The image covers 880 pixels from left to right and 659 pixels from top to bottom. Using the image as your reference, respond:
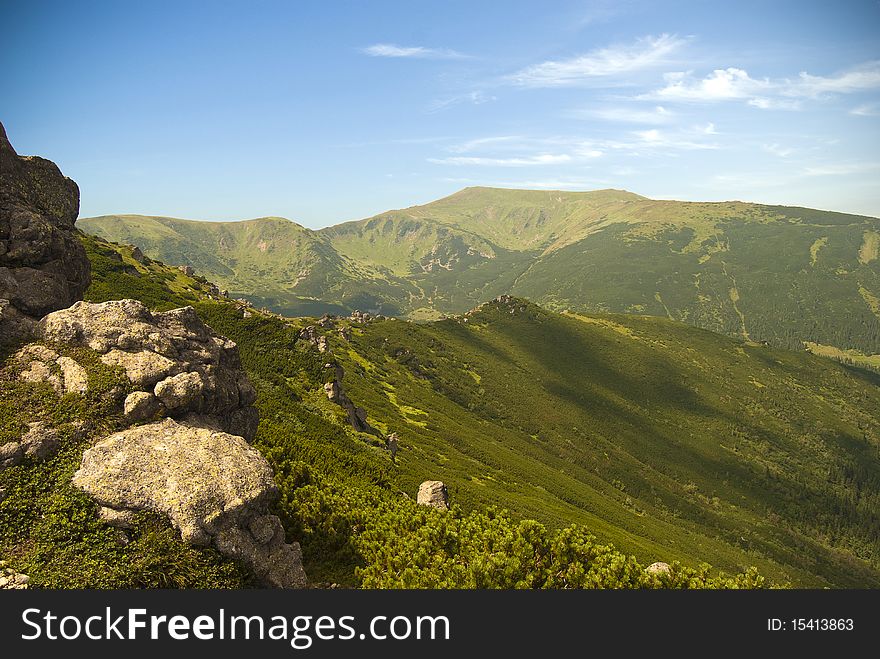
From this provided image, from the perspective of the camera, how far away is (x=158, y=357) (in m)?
28.4

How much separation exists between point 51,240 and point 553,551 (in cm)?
4590

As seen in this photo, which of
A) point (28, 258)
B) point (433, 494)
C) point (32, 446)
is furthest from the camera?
point (433, 494)

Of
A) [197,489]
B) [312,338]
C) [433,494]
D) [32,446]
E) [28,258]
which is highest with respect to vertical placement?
[28,258]

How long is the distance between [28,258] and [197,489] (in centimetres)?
2783

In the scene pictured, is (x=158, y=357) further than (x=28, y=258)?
No

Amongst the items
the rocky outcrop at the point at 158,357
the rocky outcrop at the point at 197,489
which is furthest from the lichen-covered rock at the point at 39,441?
the rocky outcrop at the point at 158,357

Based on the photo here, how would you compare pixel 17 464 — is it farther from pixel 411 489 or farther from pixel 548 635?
pixel 411 489

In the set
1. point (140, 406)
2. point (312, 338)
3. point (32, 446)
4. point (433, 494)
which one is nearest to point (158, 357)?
point (140, 406)

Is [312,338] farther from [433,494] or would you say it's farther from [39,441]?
[39,441]

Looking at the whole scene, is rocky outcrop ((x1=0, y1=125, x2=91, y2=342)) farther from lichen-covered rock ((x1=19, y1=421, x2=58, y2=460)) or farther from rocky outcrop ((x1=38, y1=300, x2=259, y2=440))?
lichen-covered rock ((x1=19, y1=421, x2=58, y2=460))

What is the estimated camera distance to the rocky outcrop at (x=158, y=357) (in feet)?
87.0

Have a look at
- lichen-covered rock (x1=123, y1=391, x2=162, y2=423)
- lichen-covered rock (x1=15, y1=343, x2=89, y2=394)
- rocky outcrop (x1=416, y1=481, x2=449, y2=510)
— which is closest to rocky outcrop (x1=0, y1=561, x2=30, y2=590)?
lichen-covered rock (x1=123, y1=391, x2=162, y2=423)

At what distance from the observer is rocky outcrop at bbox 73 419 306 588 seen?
20594 millimetres

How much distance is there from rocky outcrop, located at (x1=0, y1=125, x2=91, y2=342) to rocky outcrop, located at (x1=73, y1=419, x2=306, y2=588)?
13206 mm
